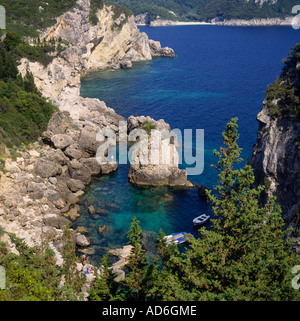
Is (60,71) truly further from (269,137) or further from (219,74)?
(219,74)

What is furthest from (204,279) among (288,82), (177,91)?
(177,91)

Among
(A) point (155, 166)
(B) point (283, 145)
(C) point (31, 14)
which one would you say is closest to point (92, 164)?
(A) point (155, 166)

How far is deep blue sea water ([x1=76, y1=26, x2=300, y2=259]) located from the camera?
138 feet

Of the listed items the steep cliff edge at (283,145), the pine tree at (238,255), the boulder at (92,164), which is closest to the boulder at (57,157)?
the boulder at (92,164)

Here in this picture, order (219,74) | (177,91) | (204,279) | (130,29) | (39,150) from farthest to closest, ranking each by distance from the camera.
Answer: (130,29)
(219,74)
(177,91)
(39,150)
(204,279)

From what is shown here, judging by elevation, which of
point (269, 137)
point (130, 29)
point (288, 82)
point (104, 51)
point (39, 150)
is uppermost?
point (130, 29)

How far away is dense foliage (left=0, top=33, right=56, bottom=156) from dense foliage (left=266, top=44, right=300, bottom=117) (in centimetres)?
3335

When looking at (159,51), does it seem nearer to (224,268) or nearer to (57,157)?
(57,157)

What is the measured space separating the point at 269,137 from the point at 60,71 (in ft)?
144

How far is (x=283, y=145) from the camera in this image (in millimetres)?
33250

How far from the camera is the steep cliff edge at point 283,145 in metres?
30.6

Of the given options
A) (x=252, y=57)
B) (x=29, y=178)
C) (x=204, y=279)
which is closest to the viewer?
(x=204, y=279)

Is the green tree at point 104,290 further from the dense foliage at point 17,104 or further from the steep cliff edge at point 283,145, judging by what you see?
the dense foliage at point 17,104

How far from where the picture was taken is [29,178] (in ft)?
137
